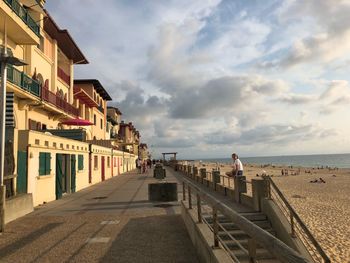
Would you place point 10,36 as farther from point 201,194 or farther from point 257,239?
point 257,239

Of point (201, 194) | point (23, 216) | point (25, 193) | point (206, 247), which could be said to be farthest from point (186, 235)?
point (25, 193)

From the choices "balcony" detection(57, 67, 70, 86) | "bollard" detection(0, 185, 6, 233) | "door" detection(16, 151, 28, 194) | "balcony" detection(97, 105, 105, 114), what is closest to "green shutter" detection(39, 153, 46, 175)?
"door" detection(16, 151, 28, 194)

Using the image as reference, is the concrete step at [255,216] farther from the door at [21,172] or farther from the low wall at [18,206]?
the door at [21,172]

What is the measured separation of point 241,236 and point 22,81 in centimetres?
1363

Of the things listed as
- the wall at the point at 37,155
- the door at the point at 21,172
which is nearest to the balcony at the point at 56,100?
the wall at the point at 37,155

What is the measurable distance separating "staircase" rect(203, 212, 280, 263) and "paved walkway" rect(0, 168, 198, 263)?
0.86m

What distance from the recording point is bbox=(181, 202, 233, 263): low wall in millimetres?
4866

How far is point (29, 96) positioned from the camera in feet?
56.9

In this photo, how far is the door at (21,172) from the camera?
11688 mm

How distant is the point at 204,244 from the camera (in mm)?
5805

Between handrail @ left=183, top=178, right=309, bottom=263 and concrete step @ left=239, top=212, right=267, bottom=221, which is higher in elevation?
handrail @ left=183, top=178, right=309, bottom=263

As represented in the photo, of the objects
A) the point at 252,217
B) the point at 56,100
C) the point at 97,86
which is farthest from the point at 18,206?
the point at 97,86

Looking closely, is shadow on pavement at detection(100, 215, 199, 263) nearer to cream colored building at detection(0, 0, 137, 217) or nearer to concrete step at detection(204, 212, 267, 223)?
concrete step at detection(204, 212, 267, 223)

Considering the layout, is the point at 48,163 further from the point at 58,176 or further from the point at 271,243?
the point at 271,243
